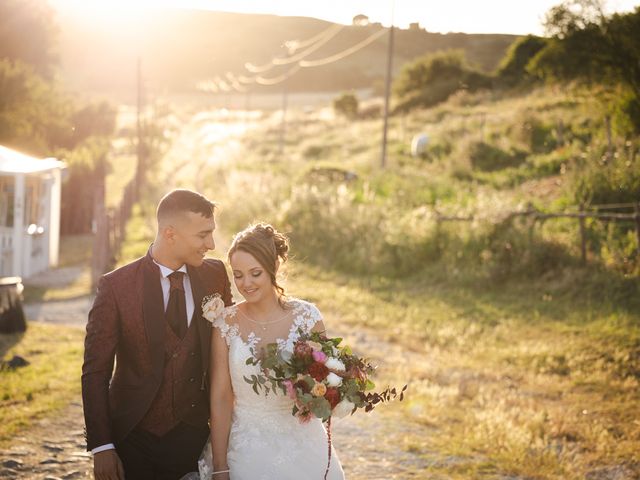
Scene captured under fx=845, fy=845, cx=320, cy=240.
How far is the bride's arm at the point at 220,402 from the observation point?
4570 mm

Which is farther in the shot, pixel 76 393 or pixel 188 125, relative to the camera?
pixel 188 125

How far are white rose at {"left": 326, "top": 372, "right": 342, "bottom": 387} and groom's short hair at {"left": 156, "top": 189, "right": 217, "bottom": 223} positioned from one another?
3.62 ft

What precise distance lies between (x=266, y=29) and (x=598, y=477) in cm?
10506

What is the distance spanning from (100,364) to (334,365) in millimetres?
1202

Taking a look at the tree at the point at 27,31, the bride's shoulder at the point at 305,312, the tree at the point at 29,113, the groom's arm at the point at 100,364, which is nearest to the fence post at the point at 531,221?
the bride's shoulder at the point at 305,312

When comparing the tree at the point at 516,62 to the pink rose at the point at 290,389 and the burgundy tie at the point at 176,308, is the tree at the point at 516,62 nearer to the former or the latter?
the burgundy tie at the point at 176,308

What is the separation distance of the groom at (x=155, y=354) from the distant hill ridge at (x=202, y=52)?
8811 cm

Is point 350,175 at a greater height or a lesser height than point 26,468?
greater

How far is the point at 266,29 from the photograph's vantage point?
108250 millimetres

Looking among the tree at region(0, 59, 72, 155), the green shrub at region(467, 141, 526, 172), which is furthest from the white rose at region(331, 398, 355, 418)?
the green shrub at region(467, 141, 526, 172)

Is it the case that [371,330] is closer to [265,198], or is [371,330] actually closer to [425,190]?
[425,190]

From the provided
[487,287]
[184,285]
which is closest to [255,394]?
[184,285]

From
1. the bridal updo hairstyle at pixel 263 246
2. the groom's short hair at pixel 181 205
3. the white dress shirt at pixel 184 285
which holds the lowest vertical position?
the white dress shirt at pixel 184 285

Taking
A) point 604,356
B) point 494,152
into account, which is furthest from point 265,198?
point 604,356
